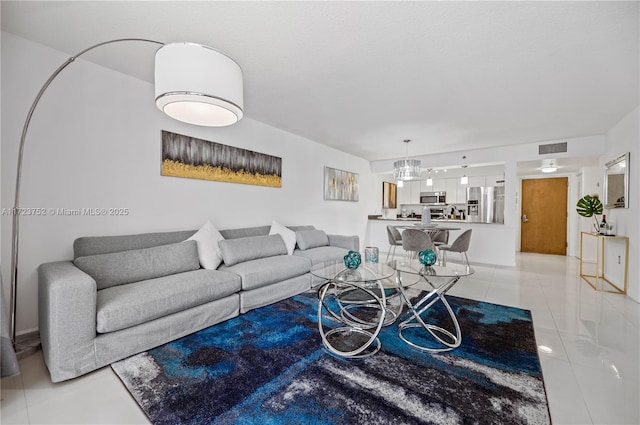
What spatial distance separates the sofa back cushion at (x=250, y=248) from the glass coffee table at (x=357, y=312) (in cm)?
92

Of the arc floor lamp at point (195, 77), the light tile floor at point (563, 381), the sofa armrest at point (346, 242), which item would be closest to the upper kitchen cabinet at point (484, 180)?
the light tile floor at point (563, 381)

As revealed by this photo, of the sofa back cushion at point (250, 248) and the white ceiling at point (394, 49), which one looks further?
the sofa back cushion at point (250, 248)

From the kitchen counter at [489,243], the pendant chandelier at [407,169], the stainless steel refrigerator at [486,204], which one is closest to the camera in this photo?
the pendant chandelier at [407,169]

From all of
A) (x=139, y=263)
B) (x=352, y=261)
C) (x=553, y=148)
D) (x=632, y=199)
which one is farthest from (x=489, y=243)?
(x=139, y=263)

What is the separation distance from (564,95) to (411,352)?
3.38 metres

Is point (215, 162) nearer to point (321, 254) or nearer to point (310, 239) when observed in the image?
point (310, 239)

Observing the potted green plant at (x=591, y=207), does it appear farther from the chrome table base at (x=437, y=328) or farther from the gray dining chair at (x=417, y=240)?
the chrome table base at (x=437, y=328)

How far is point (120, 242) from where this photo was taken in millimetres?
2637

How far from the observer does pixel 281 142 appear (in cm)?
475

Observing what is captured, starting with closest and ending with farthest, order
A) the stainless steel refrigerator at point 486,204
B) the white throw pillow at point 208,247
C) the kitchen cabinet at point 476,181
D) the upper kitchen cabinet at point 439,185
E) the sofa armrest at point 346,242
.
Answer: the white throw pillow at point 208,247 < the sofa armrest at point 346,242 < the stainless steel refrigerator at point 486,204 < the kitchen cabinet at point 476,181 < the upper kitchen cabinet at point 439,185

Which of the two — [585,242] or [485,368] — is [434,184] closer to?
[585,242]

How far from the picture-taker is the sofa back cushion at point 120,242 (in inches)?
96.1

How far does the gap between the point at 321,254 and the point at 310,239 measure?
1.44 feet

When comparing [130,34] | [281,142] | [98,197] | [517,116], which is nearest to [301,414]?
[98,197]
